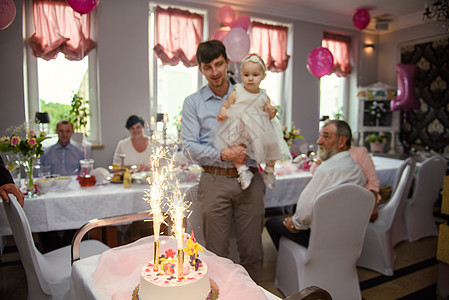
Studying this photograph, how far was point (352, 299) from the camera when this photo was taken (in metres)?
2.19

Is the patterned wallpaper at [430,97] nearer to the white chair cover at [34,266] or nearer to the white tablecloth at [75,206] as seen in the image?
the white tablecloth at [75,206]

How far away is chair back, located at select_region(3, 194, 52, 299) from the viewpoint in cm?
152

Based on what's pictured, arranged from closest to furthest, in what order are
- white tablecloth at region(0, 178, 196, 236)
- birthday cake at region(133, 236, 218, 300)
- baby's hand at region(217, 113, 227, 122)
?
1. birthday cake at region(133, 236, 218, 300)
2. baby's hand at region(217, 113, 227, 122)
3. white tablecloth at region(0, 178, 196, 236)

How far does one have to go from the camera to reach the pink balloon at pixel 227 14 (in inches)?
203

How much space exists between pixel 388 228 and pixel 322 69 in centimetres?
295

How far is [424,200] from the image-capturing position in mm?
3521

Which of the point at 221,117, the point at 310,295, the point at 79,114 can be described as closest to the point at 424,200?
the point at 221,117

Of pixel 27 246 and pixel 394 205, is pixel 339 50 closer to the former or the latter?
pixel 394 205

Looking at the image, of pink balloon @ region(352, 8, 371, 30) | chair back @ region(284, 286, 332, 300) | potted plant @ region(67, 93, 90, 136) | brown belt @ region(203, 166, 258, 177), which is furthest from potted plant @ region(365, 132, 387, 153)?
chair back @ region(284, 286, 332, 300)

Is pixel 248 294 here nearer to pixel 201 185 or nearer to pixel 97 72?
pixel 201 185

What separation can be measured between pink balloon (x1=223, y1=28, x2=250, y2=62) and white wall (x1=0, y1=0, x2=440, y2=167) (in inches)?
64.6

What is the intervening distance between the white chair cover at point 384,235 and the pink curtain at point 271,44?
12.0 feet

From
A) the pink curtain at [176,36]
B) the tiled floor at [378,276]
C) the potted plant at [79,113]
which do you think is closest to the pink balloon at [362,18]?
the pink curtain at [176,36]

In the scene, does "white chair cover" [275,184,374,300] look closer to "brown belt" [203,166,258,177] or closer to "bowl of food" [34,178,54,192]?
"brown belt" [203,166,258,177]
